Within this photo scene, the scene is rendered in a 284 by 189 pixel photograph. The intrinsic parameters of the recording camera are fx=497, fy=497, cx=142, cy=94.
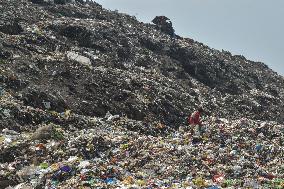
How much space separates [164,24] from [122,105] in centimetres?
2269

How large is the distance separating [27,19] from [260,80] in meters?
21.3

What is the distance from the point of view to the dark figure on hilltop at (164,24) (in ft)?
152

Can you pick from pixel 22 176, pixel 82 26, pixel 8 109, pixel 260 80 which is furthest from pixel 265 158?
pixel 260 80

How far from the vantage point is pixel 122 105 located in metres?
25.8

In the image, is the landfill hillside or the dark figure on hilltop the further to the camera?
the dark figure on hilltop

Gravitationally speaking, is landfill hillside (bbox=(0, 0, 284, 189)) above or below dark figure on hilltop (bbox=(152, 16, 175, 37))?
below

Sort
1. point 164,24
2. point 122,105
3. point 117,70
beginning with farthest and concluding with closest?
point 164,24, point 117,70, point 122,105

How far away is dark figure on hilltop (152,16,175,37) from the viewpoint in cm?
4648

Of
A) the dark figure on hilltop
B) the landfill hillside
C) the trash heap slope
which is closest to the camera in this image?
the landfill hillside

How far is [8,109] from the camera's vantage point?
19.5 metres

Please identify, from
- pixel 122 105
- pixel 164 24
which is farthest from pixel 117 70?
pixel 164 24

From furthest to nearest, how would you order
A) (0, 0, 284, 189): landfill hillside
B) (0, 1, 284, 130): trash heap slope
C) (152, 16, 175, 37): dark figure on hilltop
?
(152, 16, 175, 37): dark figure on hilltop, (0, 1, 284, 130): trash heap slope, (0, 0, 284, 189): landfill hillside

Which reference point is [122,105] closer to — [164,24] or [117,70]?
[117,70]

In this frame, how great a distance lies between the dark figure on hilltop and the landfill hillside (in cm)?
24
